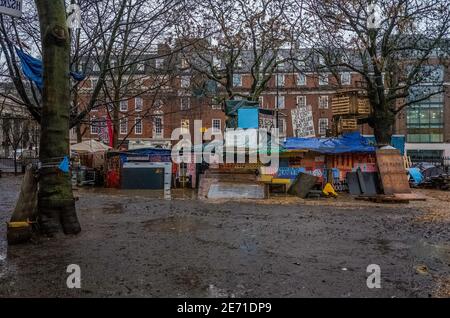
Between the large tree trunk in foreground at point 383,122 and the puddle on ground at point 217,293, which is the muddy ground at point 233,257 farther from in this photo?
the large tree trunk in foreground at point 383,122

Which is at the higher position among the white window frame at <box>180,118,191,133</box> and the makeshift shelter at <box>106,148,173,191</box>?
the white window frame at <box>180,118,191,133</box>

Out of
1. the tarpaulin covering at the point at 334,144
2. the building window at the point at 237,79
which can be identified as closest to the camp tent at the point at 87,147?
the tarpaulin covering at the point at 334,144

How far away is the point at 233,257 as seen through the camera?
6.61 metres

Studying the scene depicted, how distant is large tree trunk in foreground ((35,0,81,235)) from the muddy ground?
23.2 inches

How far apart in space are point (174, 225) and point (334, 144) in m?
13.7

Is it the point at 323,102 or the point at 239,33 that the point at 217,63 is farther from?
the point at 323,102

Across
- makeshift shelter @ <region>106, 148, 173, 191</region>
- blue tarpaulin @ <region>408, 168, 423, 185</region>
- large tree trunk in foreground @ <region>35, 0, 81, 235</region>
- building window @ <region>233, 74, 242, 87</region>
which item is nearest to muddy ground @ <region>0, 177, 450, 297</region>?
large tree trunk in foreground @ <region>35, 0, 81, 235</region>

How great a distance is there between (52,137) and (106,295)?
4286 millimetres

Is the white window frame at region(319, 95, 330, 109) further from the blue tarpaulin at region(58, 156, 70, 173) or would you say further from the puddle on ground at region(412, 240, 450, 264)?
the blue tarpaulin at region(58, 156, 70, 173)

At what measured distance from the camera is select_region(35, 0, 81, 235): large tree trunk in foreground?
26.0 ft

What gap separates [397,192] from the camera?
1833 centimetres

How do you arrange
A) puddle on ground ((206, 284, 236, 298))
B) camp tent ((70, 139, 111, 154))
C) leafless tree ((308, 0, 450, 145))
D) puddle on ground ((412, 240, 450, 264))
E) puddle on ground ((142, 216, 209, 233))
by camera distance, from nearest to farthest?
puddle on ground ((206, 284, 236, 298)) → puddle on ground ((412, 240, 450, 264)) → puddle on ground ((142, 216, 209, 233)) → leafless tree ((308, 0, 450, 145)) → camp tent ((70, 139, 111, 154))

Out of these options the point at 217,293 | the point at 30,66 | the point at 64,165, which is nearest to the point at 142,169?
the point at 30,66

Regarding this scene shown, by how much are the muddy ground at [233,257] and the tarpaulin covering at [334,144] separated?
9895 millimetres
